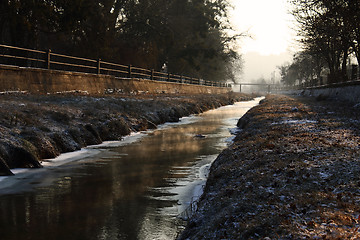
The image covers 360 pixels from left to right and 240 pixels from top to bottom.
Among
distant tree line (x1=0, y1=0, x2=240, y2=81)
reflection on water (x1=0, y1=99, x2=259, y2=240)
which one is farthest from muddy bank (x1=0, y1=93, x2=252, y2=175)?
distant tree line (x1=0, y1=0, x2=240, y2=81)

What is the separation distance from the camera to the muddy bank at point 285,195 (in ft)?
9.02

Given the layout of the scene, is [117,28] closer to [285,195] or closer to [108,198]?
[108,198]

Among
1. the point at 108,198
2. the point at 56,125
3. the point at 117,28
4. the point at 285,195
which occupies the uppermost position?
the point at 117,28

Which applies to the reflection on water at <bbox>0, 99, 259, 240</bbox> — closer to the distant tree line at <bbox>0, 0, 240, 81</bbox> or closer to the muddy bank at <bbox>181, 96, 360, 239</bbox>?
the muddy bank at <bbox>181, 96, 360, 239</bbox>

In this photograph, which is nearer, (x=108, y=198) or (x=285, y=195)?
(x=285, y=195)

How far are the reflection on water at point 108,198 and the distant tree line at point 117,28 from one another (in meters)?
11.9

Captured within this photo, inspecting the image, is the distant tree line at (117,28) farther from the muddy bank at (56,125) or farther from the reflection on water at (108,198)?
the reflection on water at (108,198)

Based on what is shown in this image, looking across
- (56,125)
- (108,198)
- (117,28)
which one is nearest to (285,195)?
(108,198)

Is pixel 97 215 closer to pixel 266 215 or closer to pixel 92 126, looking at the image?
pixel 266 215

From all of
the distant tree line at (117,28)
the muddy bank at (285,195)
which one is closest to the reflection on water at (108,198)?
the muddy bank at (285,195)

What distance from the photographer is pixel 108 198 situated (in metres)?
4.79

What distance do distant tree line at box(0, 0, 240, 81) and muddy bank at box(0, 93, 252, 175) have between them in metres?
6.38

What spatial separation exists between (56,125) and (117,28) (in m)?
21.6

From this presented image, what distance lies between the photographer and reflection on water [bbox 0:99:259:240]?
3.73 meters
